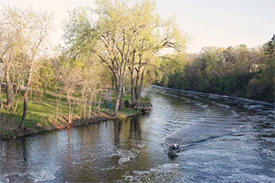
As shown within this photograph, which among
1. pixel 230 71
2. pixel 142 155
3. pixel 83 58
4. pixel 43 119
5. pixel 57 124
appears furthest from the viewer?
pixel 230 71

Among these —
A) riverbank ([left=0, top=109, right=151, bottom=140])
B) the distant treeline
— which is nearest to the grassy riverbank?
riverbank ([left=0, top=109, right=151, bottom=140])

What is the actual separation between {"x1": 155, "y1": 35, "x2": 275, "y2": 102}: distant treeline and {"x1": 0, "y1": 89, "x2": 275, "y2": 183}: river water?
22368 mm

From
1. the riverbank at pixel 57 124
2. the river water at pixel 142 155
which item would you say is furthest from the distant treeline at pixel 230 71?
the river water at pixel 142 155

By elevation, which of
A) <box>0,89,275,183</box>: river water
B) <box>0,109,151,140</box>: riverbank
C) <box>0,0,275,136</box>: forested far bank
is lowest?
<box>0,89,275,183</box>: river water

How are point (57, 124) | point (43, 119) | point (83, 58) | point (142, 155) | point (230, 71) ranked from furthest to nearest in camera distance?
point (230, 71) < point (83, 58) < point (57, 124) < point (43, 119) < point (142, 155)

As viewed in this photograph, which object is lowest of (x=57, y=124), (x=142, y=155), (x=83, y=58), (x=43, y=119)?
(x=142, y=155)

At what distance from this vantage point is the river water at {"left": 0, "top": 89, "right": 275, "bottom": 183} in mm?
17688

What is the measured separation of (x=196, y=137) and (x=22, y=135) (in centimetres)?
1863

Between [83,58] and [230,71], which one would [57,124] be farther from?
[230,71]

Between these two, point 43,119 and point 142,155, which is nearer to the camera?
point 142,155

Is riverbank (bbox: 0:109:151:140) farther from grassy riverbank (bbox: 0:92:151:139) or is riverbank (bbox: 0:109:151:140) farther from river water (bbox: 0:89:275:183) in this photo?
river water (bbox: 0:89:275:183)

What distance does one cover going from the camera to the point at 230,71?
325 feet

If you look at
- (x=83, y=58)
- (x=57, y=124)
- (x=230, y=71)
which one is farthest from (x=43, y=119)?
(x=230, y=71)

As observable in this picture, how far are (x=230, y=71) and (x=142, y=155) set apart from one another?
85.0 m
